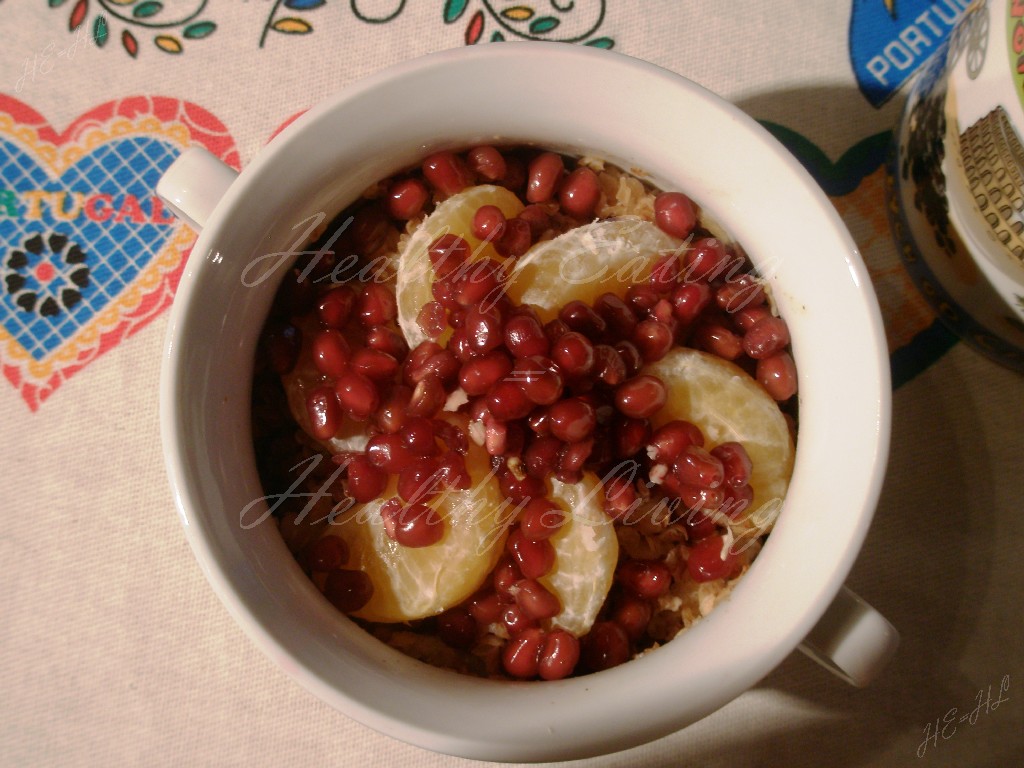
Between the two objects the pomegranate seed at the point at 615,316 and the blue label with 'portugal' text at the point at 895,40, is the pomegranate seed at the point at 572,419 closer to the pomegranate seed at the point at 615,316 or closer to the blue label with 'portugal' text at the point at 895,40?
the pomegranate seed at the point at 615,316

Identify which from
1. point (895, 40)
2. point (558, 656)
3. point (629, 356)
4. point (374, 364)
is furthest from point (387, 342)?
point (895, 40)

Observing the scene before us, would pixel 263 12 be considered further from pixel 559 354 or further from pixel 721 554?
pixel 721 554

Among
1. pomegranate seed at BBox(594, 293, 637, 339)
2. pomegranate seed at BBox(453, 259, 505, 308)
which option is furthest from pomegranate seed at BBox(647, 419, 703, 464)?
pomegranate seed at BBox(453, 259, 505, 308)

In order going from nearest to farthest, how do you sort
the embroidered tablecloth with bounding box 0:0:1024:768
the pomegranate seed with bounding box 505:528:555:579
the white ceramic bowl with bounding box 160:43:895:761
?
the white ceramic bowl with bounding box 160:43:895:761 < the pomegranate seed with bounding box 505:528:555:579 < the embroidered tablecloth with bounding box 0:0:1024:768

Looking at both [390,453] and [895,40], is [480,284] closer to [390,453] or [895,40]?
[390,453]

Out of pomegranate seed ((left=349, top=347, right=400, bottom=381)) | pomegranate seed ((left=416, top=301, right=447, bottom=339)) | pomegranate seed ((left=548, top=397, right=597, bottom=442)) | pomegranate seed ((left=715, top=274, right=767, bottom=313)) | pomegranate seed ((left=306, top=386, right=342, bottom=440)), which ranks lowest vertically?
pomegranate seed ((left=306, top=386, right=342, bottom=440))

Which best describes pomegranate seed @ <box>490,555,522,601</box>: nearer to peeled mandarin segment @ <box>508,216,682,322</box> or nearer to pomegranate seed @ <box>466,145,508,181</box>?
peeled mandarin segment @ <box>508,216,682,322</box>
